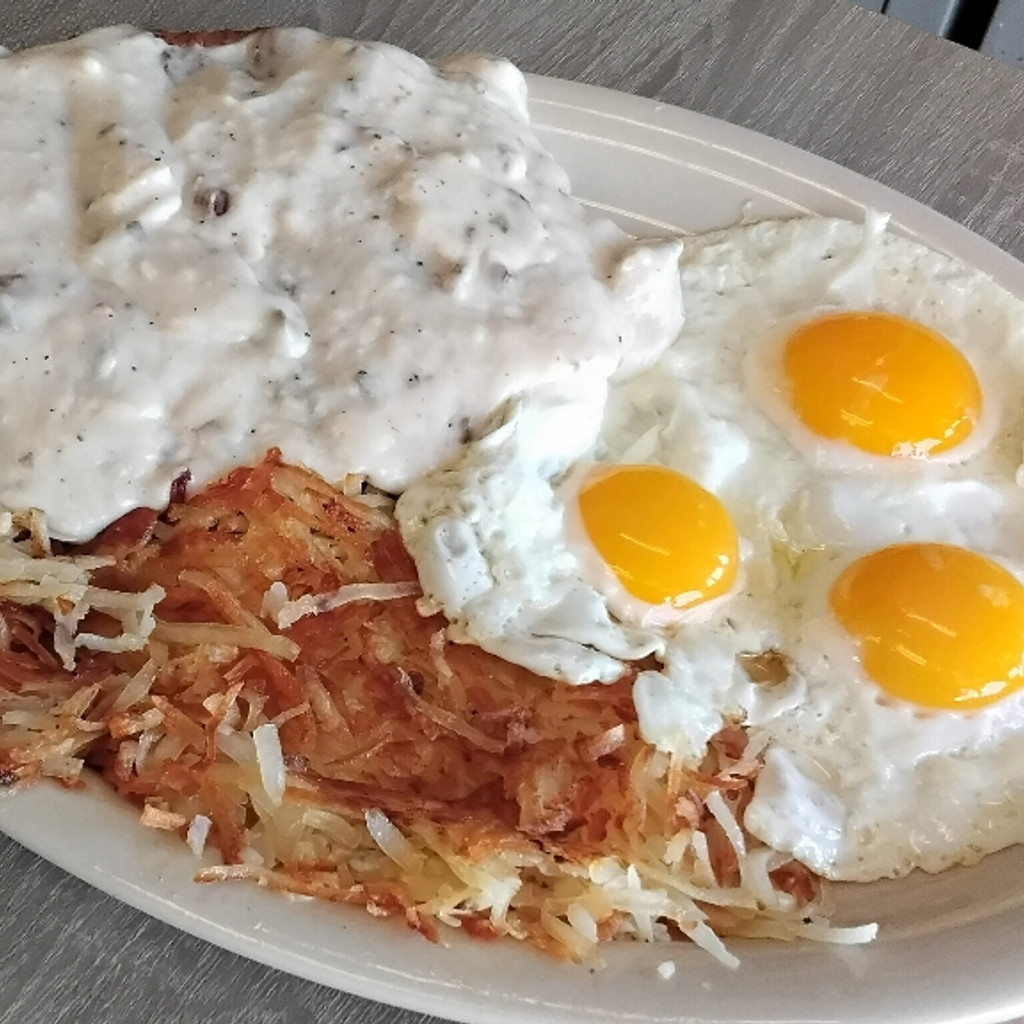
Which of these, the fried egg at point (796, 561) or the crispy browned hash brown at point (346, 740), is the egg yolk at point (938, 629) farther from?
the crispy browned hash brown at point (346, 740)

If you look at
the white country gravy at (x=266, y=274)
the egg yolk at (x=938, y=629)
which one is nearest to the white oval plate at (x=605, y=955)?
the egg yolk at (x=938, y=629)

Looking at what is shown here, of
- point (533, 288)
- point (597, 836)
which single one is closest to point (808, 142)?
point (533, 288)

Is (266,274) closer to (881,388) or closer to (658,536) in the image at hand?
(658,536)

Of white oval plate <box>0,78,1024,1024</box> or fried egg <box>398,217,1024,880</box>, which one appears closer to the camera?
white oval plate <box>0,78,1024,1024</box>

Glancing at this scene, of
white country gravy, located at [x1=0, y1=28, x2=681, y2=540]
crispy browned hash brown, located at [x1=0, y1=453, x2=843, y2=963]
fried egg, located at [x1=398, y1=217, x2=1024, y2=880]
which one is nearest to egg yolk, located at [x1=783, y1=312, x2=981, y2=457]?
fried egg, located at [x1=398, y1=217, x2=1024, y2=880]

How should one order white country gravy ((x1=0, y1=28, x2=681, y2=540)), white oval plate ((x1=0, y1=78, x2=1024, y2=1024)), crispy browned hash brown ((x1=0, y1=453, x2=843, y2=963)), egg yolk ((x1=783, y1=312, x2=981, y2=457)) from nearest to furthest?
white oval plate ((x1=0, y1=78, x2=1024, y2=1024)), crispy browned hash brown ((x1=0, y1=453, x2=843, y2=963)), white country gravy ((x1=0, y1=28, x2=681, y2=540)), egg yolk ((x1=783, y1=312, x2=981, y2=457))

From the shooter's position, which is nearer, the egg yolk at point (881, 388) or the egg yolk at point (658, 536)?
the egg yolk at point (658, 536)

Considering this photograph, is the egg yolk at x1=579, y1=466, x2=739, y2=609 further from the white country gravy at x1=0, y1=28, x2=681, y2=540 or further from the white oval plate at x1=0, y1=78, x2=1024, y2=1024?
the white oval plate at x1=0, y1=78, x2=1024, y2=1024

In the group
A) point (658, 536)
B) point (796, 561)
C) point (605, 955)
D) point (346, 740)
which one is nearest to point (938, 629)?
point (796, 561)
